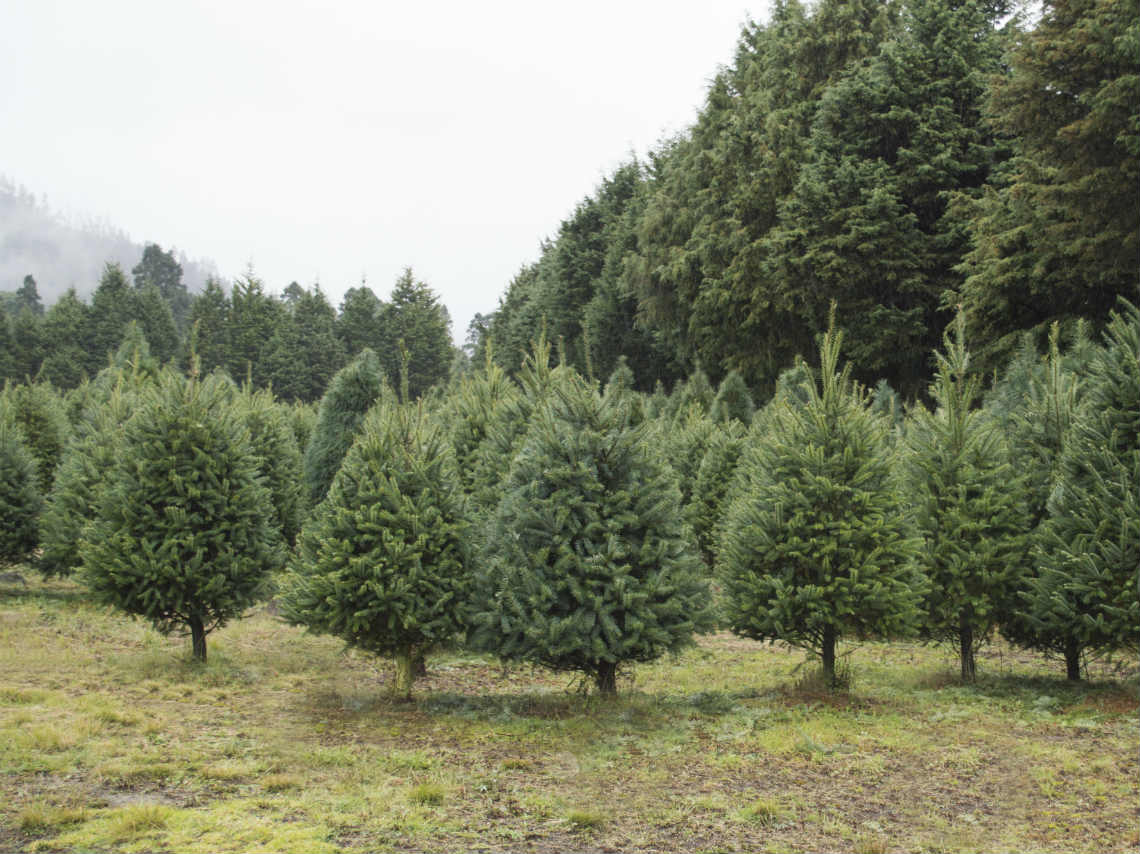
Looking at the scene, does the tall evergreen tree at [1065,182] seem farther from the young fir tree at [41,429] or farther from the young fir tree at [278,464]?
the young fir tree at [41,429]

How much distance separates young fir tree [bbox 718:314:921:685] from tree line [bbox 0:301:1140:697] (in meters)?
0.03

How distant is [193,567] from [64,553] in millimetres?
6385

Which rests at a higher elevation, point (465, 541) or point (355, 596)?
point (465, 541)

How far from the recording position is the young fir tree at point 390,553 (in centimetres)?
971

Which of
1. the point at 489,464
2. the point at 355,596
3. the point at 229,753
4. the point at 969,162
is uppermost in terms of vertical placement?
the point at 969,162

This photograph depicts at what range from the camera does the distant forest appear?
19.8 metres

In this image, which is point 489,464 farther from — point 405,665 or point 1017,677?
point 1017,677

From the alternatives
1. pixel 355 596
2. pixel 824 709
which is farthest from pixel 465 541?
pixel 824 709

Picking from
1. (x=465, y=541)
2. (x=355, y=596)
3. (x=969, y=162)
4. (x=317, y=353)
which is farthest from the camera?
(x=317, y=353)

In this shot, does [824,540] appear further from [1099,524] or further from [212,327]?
[212,327]

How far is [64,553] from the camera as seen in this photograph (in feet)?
52.0

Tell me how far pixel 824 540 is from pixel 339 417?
554 inches

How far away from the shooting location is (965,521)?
1066 cm

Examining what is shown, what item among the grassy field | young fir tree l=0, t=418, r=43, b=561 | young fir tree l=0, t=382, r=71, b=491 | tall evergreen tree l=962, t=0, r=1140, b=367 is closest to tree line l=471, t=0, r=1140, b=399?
tall evergreen tree l=962, t=0, r=1140, b=367
